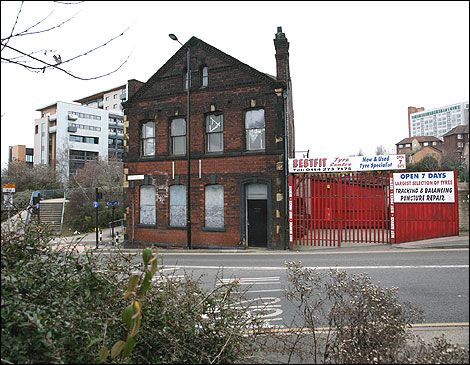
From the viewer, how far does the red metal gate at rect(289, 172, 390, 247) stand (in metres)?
17.5

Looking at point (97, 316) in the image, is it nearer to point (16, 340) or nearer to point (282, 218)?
point (16, 340)

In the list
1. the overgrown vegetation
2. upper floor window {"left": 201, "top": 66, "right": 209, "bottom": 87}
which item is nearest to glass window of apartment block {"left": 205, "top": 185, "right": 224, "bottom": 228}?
upper floor window {"left": 201, "top": 66, "right": 209, "bottom": 87}

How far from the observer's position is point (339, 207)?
1777cm

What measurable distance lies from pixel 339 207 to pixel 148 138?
10824 millimetres

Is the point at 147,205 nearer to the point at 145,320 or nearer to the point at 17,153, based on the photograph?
the point at 17,153

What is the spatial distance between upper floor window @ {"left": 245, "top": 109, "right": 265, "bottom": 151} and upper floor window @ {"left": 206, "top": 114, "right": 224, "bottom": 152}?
1.40m

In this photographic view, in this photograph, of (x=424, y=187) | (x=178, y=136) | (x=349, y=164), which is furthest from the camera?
(x=178, y=136)

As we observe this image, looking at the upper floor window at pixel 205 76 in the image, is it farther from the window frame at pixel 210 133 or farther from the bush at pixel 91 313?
the bush at pixel 91 313

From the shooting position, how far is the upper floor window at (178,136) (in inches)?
798

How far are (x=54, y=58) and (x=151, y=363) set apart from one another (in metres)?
2.98

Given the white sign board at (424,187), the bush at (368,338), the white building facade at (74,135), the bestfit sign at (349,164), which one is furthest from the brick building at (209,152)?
the white building facade at (74,135)

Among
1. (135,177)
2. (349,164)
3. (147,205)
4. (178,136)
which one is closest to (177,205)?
(147,205)

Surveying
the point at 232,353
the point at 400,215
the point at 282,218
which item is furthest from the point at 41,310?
the point at 400,215

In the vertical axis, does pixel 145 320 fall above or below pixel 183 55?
below
